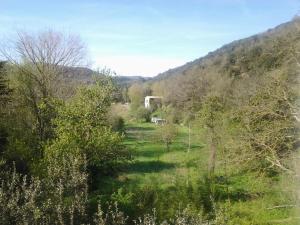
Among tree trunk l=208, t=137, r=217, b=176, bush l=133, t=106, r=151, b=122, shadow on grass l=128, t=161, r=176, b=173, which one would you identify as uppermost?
bush l=133, t=106, r=151, b=122

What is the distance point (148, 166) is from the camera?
102ft

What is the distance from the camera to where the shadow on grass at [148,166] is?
29181 millimetres

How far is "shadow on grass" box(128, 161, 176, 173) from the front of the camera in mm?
29181

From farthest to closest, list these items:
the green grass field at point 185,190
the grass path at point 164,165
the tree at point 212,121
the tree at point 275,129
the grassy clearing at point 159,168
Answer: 1. the grass path at point 164,165
2. the tree at point 212,121
3. the grassy clearing at point 159,168
4. the green grass field at point 185,190
5. the tree at point 275,129

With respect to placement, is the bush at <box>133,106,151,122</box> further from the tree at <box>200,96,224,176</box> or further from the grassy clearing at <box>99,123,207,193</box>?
the tree at <box>200,96,224,176</box>

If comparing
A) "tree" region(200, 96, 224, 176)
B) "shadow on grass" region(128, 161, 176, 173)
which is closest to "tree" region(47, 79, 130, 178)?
"tree" region(200, 96, 224, 176)

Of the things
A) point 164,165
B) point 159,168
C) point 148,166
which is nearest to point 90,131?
point 159,168

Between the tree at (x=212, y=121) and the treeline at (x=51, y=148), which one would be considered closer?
the treeline at (x=51, y=148)

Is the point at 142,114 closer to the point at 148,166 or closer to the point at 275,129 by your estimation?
the point at 148,166

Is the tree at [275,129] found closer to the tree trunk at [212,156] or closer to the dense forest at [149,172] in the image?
the dense forest at [149,172]

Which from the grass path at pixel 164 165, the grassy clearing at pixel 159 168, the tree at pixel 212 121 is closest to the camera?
the grassy clearing at pixel 159 168

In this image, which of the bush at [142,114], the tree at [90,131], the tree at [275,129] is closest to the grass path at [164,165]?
the tree at [90,131]

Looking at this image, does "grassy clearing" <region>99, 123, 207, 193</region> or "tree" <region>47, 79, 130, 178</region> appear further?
"grassy clearing" <region>99, 123, 207, 193</region>

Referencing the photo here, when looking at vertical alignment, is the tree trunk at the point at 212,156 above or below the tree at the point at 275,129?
below
